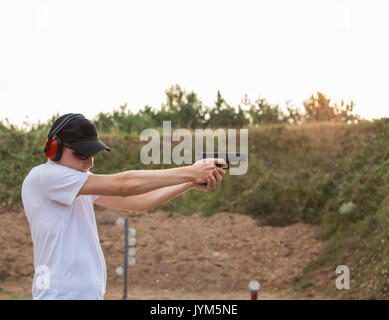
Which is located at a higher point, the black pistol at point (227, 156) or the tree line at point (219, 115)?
the tree line at point (219, 115)

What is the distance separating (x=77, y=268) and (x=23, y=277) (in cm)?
1647

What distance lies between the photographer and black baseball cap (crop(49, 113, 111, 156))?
3000mm

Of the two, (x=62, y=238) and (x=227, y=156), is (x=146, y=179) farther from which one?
(x=227, y=156)

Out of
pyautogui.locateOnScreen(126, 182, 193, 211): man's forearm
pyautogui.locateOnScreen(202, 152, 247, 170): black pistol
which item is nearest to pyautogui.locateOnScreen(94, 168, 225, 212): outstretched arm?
pyautogui.locateOnScreen(126, 182, 193, 211): man's forearm

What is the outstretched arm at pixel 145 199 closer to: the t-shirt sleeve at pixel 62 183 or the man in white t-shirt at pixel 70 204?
the man in white t-shirt at pixel 70 204

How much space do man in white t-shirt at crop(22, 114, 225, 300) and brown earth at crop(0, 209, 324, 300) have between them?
1348 cm

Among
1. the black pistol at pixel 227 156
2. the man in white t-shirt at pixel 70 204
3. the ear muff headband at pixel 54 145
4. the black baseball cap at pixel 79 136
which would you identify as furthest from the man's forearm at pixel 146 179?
the black pistol at pixel 227 156

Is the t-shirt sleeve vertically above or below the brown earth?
above

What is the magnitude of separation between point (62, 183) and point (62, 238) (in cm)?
30

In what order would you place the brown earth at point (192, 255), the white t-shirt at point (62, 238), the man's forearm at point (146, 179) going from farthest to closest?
the brown earth at point (192, 255), the man's forearm at point (146, 179), the white t-shirt at point (62, 238)

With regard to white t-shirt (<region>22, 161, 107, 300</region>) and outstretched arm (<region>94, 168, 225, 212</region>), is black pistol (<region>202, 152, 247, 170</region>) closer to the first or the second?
outstretched arm (<region>94, 168, 225, 212</region>)

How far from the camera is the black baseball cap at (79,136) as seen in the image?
300cm

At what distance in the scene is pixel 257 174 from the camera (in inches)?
910
